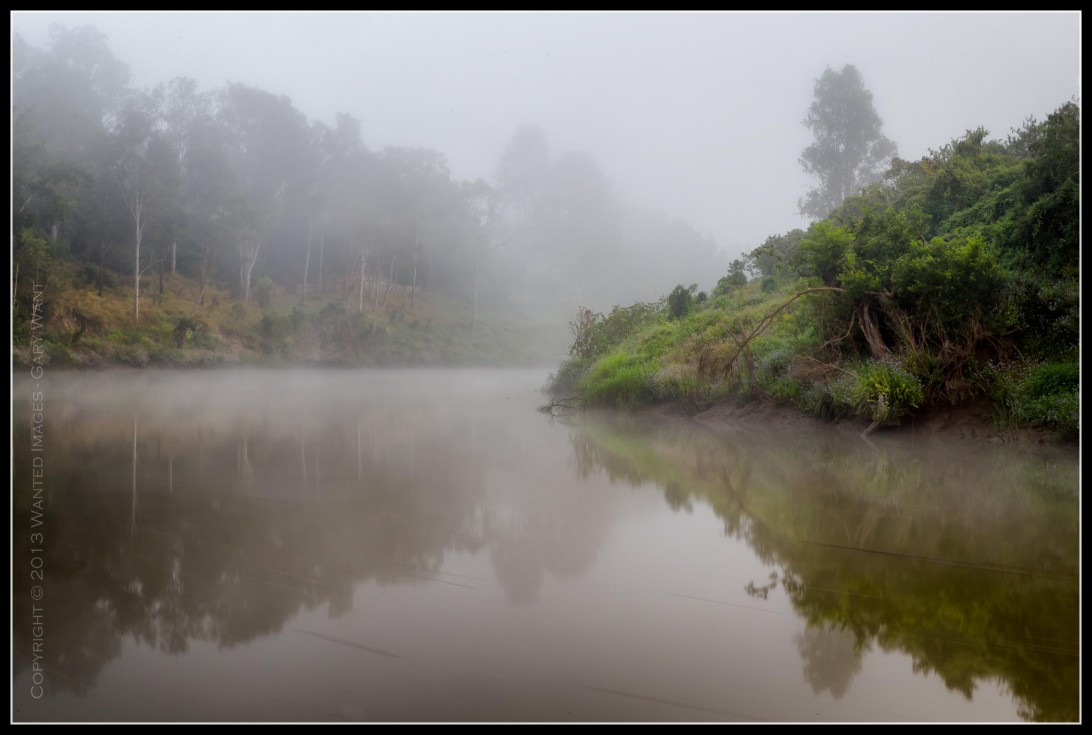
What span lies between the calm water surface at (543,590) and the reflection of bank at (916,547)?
0.02 m

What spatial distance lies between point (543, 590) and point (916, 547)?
247 cm

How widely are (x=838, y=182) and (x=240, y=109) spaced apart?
39703 mm

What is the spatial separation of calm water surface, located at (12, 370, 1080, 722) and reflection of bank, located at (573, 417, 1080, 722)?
20 millimetres

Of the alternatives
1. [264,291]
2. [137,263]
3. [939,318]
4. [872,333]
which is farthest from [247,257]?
[939,318]

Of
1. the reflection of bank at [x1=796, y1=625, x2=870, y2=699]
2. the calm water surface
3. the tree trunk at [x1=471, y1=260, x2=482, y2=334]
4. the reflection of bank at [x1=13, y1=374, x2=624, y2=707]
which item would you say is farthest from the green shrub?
the tree trunk at [x1=471, y1=260, x2=482, y2=334]

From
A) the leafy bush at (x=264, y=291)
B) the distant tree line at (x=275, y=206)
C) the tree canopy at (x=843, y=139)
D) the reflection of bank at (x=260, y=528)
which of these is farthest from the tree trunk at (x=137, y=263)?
the tree canopy at (x=843, y=139)

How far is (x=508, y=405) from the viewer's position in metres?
17.2

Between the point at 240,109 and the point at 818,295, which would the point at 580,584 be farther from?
the point at 240,109

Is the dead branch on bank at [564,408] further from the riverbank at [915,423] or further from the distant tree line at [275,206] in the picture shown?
the distant tree line at [275,206]

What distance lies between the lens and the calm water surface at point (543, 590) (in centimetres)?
258

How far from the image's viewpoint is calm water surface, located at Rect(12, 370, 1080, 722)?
8.46ft

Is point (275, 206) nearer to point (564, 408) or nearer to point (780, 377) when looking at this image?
point (564, 408)
